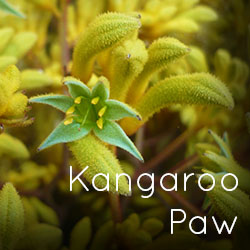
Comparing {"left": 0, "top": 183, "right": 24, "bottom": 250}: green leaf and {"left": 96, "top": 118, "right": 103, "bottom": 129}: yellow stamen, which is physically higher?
{"left": 96, "top": 118, "right": 103, "bottom": 129}: yellow stamen

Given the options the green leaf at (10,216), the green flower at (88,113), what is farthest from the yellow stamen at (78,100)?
the green leaf at (10,216)

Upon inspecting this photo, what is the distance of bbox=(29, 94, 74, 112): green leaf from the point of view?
48 centimetres

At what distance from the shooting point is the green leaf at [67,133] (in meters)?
0.49

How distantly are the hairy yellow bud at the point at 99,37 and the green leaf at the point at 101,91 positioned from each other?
5 centimetres

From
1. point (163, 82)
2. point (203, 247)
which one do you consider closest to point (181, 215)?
point (203, 247)

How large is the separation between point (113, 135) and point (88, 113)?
0.16 ft

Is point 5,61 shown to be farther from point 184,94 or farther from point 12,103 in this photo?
point 184,94

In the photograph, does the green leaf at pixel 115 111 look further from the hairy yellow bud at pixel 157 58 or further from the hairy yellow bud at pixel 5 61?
the hairy yellow bud at pixel 5 61

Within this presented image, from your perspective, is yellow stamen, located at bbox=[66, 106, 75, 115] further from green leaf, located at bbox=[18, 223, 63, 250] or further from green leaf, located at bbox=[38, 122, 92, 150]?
green leaf, located at bbox=[18, 223, 63, 250]

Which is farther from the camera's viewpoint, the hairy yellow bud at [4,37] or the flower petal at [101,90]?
the hairy yellow bud at [4,37]

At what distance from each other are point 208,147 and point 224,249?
5.3 inches

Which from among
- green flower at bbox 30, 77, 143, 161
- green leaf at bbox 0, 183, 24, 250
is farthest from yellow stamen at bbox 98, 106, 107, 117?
green leaf at bbox 0, 183, 24, 250

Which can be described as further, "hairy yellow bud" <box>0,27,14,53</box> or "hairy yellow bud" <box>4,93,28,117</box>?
"hairy yellow bud" <box>0,27,14,53</box>

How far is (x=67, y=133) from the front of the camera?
19.8 inches
